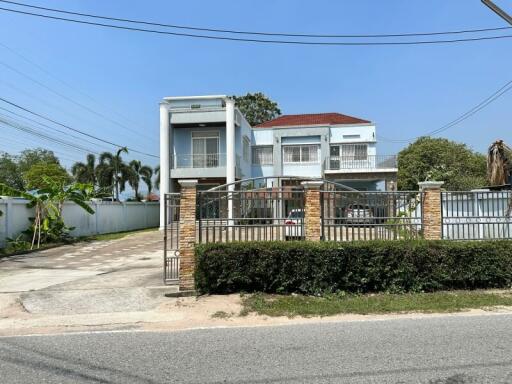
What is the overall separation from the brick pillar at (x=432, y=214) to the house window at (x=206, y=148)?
68.8ft

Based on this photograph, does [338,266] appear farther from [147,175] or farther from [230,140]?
[147,175]

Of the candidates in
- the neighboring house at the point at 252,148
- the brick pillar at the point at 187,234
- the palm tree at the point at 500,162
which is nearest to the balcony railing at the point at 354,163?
the neighboring house at the point at 252,148

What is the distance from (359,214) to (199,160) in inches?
820

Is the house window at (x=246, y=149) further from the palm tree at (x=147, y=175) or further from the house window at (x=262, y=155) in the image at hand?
the palm tree at (x=147, y=175)

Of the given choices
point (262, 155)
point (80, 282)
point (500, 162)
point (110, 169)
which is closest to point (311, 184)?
point (80, 282)

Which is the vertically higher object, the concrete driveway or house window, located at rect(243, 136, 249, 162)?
house window, located at rect(243, 136, 249, 162)

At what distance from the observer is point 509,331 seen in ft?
21.0

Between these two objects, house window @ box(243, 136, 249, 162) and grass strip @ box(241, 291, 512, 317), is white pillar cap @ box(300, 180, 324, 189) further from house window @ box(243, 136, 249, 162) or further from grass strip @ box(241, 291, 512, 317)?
house window @ box(243, 136, 249, 162)

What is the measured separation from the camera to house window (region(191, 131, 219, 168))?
3023cm

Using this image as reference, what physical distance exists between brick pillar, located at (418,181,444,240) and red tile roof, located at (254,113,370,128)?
81.2 feet

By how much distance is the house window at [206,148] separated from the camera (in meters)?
30.2

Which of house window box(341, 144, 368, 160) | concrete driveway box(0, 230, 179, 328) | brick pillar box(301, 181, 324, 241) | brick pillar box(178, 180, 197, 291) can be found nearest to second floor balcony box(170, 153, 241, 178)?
house window box(341, 144, 368, 160)

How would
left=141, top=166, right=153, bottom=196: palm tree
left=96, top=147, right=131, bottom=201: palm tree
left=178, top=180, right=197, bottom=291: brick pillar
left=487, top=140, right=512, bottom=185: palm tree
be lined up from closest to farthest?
left=178, top=180, right=197, bottom=291: brick pillar
left=487, top=140, right=512, bottom=185: palm tree
left=96, top=147, right=131, bottom=201: palm tree
left=141, top=166, right=153, bottom=196: palm tree

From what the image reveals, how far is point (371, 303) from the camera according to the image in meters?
8.36
